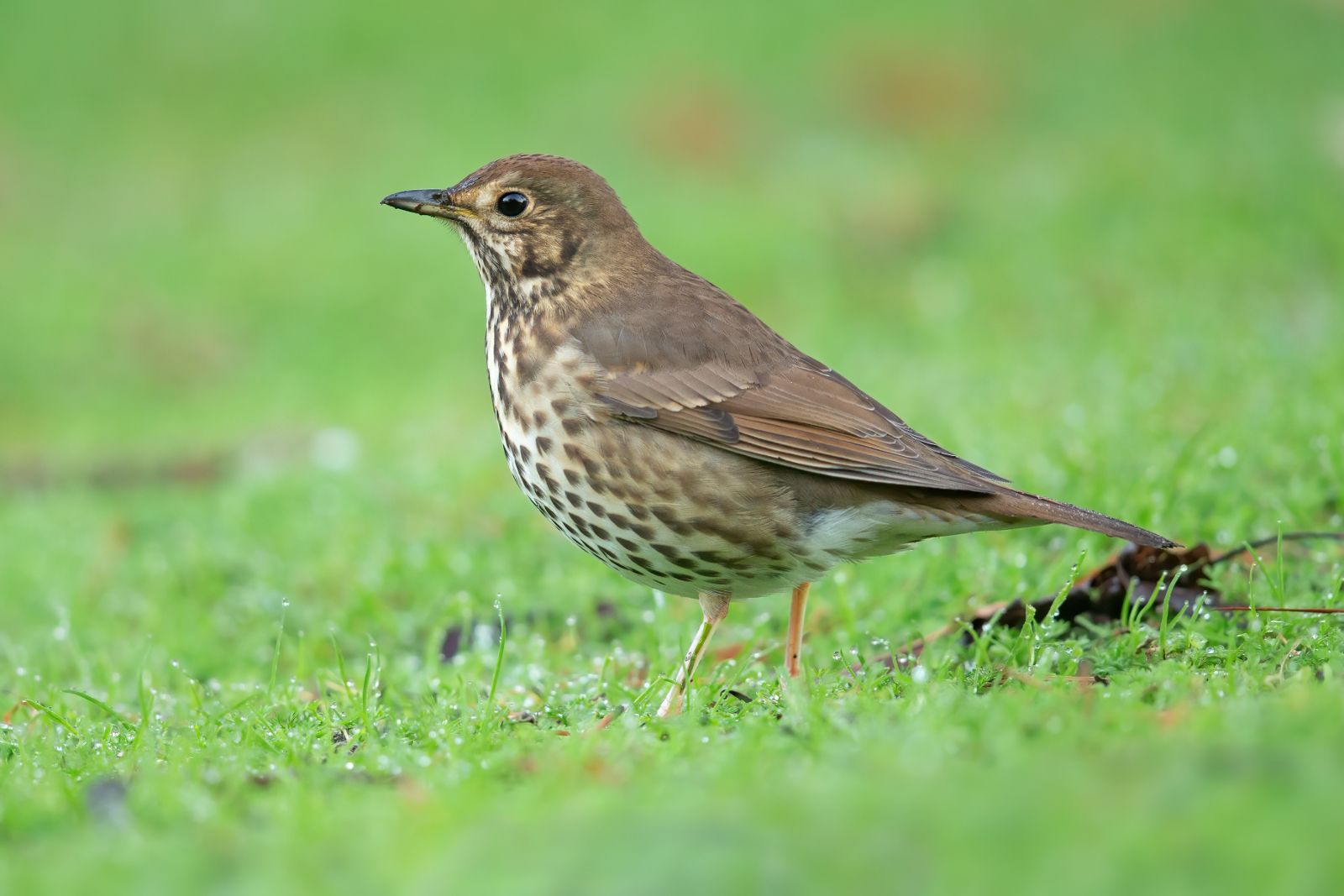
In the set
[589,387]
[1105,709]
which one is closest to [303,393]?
[589,387]

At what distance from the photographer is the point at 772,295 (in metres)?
11.1

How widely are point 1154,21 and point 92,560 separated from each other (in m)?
12.7

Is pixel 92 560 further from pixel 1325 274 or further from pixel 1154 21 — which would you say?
pixel 1154 21

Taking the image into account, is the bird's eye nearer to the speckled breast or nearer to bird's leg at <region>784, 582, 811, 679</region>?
the speckled breast

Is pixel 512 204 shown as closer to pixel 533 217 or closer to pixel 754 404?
pixel 533 217

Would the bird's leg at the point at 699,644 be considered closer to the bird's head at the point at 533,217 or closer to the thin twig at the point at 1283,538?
the bird's head at the point at 533,217

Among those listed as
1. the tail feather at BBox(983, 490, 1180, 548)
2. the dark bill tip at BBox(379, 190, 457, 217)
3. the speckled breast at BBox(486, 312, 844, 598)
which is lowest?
the speckled breast at BBox(486, 312, 844, 598)

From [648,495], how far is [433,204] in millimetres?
1375

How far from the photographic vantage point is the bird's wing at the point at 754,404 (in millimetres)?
4082

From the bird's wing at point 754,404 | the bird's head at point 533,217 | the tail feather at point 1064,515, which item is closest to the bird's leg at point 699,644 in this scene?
the bird's wing at point 754,404

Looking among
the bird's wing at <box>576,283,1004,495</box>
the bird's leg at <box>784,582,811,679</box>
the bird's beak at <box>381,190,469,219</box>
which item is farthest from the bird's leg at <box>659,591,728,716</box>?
the bird's beak at <box>381,190,469,219</box>

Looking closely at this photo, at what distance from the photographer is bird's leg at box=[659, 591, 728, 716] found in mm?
3789

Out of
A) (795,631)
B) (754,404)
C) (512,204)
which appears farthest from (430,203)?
(795,631)

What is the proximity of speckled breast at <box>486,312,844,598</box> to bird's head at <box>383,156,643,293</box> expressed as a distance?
1.54ft
